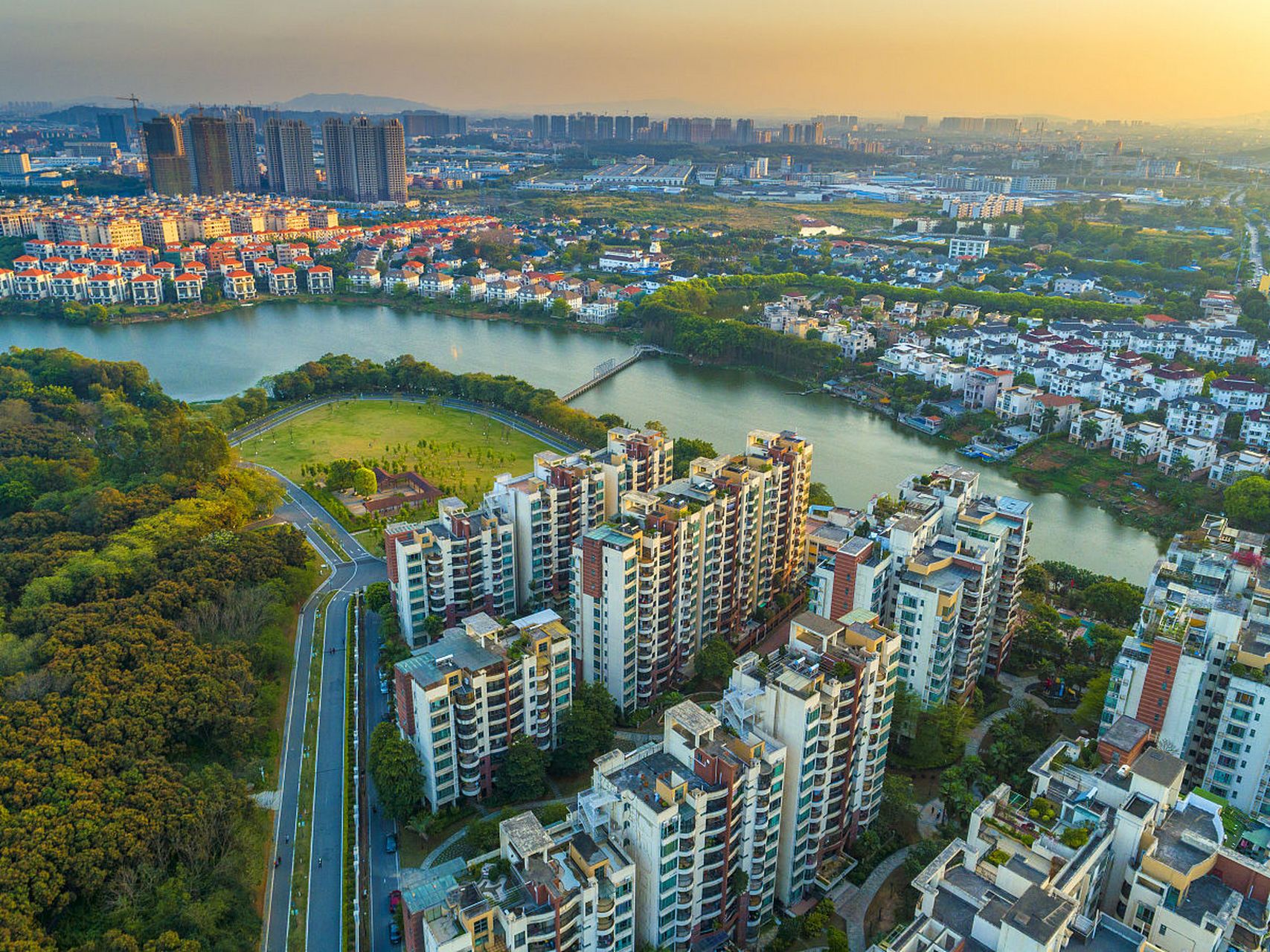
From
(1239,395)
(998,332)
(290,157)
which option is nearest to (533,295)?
(998,332)

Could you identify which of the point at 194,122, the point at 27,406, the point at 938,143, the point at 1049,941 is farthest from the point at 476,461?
the point at 938,143

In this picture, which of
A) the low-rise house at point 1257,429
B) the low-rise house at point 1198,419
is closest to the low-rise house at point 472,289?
the low-rise house at point 1198,419

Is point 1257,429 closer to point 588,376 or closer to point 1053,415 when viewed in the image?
point 1053,415

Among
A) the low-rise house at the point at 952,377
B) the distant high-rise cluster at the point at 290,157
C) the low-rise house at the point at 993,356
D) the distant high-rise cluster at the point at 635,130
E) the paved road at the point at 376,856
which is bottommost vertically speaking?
the paved road at the point at 376,856

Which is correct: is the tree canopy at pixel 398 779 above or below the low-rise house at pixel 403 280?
below

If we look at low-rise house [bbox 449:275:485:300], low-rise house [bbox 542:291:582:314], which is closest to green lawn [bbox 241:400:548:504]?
low-rise house [bbox 542:291:582:314]

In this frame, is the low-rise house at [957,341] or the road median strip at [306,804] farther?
the low-rise house at [957,341]

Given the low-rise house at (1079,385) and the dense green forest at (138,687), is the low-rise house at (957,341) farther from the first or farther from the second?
the dense green forest at (138,687)
